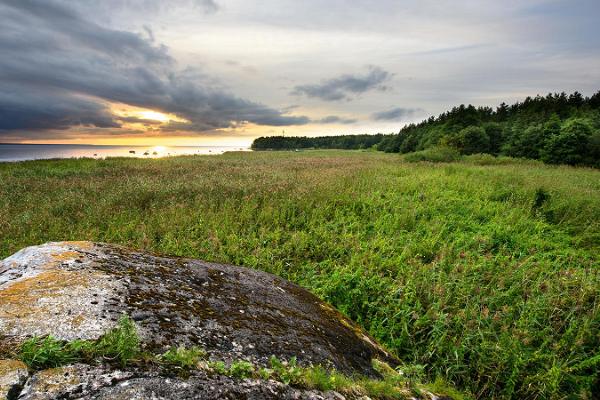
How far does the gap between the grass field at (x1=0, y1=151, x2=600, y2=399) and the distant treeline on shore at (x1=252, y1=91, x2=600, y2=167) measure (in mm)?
27493

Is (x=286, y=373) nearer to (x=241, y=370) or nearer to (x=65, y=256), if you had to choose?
(x=241, y=370)

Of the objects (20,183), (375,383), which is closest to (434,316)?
(375,383)

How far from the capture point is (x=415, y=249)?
6.25 metres

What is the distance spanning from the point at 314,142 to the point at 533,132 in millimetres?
124564

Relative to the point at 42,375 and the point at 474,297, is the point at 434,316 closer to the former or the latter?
the point at 474,297

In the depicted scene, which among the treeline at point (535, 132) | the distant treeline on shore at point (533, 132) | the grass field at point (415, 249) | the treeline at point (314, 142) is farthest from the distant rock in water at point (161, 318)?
the treeline at point (314, 142)

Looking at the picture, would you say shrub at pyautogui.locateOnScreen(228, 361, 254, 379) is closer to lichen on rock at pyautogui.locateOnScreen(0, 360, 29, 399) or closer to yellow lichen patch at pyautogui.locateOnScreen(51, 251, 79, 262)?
lichen on rock at pyautogui.locateOnScreen(0, 360, 29, 399)

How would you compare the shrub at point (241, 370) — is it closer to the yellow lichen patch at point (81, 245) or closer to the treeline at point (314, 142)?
the yellow lichen patch at point (81, 245)

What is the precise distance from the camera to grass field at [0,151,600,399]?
3.63 m

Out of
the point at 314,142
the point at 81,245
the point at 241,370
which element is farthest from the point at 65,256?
the point at 314,142

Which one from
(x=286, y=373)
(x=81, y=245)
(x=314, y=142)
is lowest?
(x=286, y=373)

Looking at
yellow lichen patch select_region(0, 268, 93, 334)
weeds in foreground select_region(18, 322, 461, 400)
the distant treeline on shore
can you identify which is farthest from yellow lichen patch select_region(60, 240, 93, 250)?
the distant treeline on shore

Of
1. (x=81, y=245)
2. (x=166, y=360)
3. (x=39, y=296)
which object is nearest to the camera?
(x=166, y=360)

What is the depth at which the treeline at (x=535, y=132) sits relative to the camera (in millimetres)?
31125
